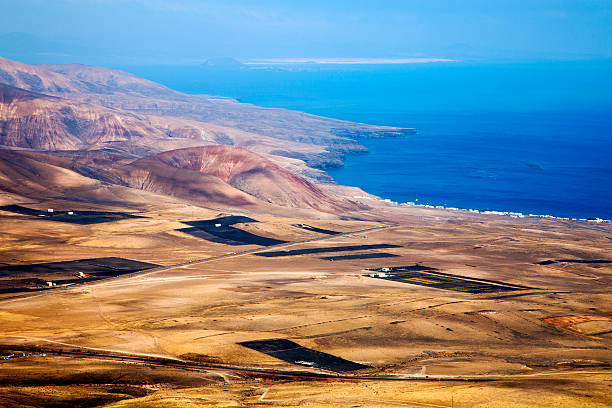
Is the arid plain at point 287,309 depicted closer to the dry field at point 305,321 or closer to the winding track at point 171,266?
the dry field at point 305,321

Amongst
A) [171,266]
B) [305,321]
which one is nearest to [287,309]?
[305,321]

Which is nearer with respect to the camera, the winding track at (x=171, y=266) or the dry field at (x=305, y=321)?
the dry field at (x=305, y=321)

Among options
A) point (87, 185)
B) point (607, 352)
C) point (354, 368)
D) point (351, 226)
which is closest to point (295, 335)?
point (354, 368)

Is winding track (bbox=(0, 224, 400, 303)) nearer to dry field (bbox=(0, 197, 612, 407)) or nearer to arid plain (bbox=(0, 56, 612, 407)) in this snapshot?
arid plain (bbox=(0, 56, 612, 407))

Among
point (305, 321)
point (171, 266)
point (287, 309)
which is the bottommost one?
point (305, 321)

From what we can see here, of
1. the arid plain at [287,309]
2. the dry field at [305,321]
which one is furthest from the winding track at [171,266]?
the dry field at [305,321]

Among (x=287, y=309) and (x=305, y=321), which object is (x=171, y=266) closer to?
(x=287, y=309)
